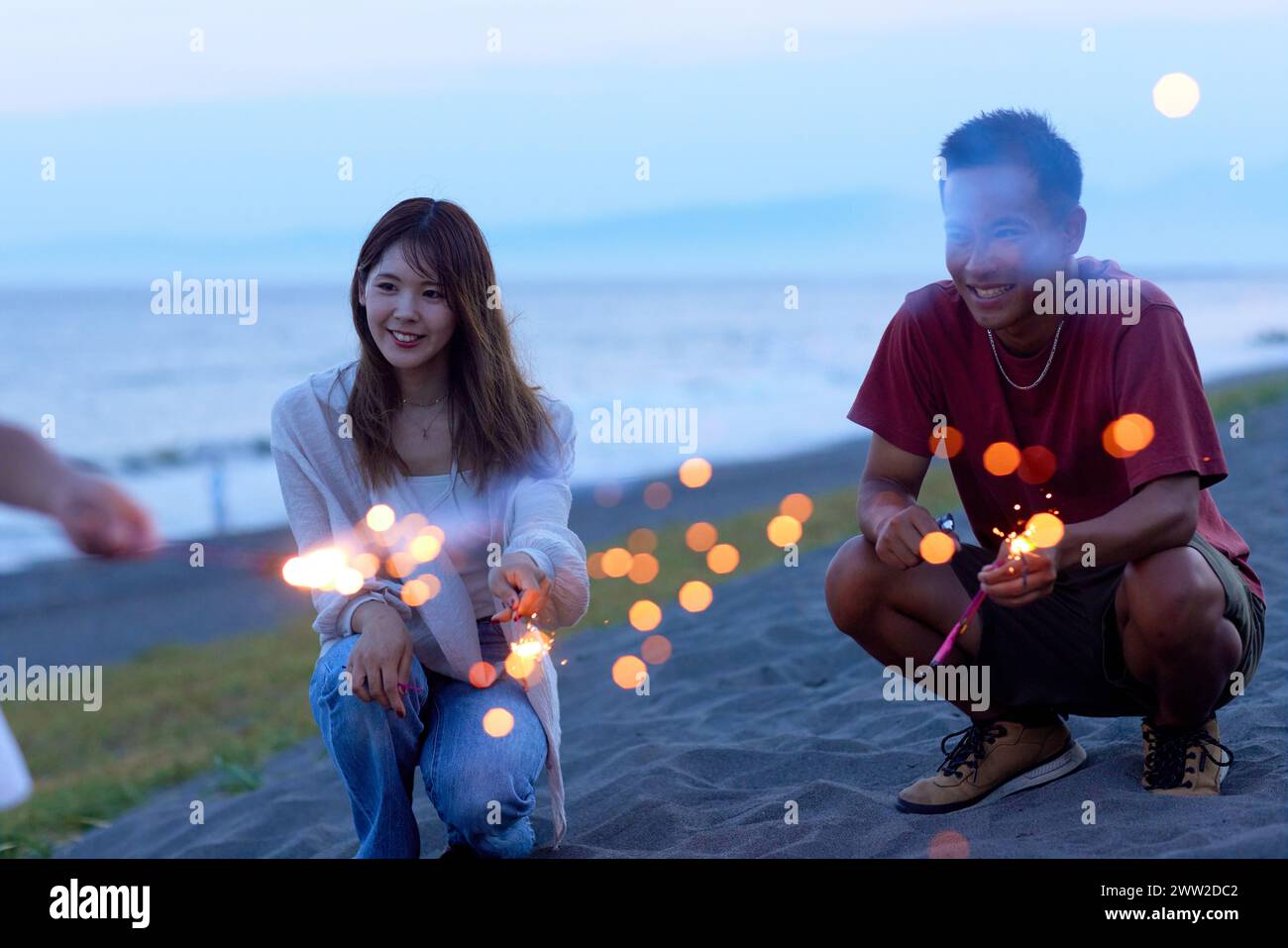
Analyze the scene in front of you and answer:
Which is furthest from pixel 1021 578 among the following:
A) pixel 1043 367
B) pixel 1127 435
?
pixel 1043 367

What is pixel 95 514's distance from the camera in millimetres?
1331

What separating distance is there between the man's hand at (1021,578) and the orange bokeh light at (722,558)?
4876mm

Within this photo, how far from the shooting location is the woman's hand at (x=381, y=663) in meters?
2.54

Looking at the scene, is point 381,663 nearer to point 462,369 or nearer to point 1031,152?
point 462,369

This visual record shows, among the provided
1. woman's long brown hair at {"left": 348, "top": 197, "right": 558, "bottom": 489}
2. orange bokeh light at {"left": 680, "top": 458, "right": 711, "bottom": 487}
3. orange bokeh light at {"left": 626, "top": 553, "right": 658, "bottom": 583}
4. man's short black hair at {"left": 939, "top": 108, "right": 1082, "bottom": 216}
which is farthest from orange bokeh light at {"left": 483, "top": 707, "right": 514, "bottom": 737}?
orange bokeh light at {"left": 680, "top": 458, "right": 711, "bottom": 487}

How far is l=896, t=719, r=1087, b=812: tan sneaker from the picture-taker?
279 cm

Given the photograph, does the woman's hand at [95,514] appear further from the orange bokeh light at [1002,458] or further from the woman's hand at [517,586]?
the orange bokeh light at [1002,458]

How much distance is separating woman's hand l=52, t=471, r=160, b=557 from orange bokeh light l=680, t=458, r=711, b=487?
11.5m

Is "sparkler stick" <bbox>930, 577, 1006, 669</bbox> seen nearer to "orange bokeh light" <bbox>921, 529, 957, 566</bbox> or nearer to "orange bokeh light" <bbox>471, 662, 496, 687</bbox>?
"orange bokeh light" <bbox>921, 529, 957, 566</bbox>

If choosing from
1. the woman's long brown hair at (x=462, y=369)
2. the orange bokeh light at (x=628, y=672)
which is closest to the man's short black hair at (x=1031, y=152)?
the woman's long brown hair at (x=462, y=369)

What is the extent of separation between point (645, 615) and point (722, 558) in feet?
6.18
